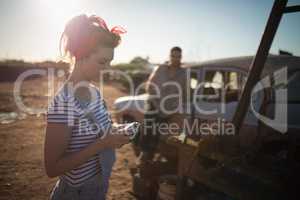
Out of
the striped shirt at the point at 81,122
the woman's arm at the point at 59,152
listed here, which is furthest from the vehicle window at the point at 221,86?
the woman's arm at the point at 59,152

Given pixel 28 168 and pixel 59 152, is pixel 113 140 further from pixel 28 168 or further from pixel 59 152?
pixel 28 168

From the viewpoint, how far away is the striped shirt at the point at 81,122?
1526 millimetres

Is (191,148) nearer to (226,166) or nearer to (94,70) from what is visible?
(226,166)

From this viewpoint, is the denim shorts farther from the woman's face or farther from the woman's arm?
the woman's face

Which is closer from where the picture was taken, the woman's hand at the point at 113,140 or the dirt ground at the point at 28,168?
the woman's hand at the point at 113,140

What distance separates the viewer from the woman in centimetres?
149

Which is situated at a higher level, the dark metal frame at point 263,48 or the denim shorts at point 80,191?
the dark metal frame at point 263,48

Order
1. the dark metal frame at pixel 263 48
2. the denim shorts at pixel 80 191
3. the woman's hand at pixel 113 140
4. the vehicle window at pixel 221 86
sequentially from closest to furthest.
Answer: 1. the woman's hand at pixel 113 140
2. the denim shorts at pixel 80 191
3. the dark metal frame at pixel 263 48
4. the vehicle window at pixel 221 86

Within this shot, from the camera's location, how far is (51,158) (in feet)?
4.80

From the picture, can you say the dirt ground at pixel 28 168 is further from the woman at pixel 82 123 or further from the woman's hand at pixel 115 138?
the woman's hand at pixel 115 138

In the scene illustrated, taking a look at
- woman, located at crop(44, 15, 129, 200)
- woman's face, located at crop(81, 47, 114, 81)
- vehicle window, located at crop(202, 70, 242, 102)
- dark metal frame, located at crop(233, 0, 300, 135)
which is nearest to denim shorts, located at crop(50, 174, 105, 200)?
woman, located at crop(44, 15, 129, 200)

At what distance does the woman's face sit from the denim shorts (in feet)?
2.02

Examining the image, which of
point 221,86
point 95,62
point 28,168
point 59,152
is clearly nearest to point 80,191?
point 59,152

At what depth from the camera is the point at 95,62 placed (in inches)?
65.2
